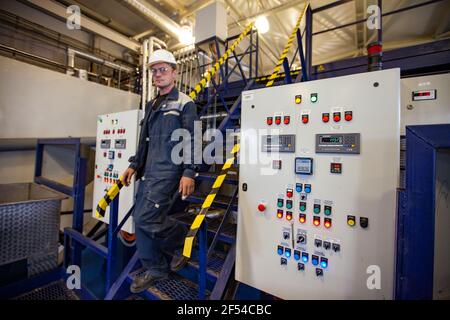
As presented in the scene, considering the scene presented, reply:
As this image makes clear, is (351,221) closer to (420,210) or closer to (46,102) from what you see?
(420,210)

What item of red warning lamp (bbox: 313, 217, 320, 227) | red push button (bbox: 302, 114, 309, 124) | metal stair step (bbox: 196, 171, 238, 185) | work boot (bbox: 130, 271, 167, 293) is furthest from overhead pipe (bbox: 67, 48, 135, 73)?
red warning lamp (bbox: 313, 217, 320, 227)

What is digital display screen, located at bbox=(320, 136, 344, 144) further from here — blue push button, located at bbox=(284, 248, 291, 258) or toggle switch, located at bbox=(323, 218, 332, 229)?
blue push button, located at bbox=(284, 248, 291, 258)

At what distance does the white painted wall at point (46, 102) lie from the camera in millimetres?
3201

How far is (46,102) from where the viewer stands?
3.57 metres

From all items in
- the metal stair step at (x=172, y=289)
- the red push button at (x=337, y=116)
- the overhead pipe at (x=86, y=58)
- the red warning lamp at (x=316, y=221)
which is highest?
the overhead pipe at (x=86, y=58)

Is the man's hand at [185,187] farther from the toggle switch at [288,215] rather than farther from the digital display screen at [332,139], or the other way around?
the digital display screen at [332,139]

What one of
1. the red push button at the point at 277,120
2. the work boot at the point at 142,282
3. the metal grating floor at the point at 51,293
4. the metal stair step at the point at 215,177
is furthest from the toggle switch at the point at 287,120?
the metal grating floor at the point at 51,293

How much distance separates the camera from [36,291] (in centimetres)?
231

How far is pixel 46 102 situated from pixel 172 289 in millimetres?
3830

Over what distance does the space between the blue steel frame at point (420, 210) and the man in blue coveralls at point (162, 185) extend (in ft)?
4.41

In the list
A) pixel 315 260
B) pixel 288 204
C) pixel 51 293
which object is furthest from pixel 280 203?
pixel 51 293

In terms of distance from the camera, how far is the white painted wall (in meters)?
3.20

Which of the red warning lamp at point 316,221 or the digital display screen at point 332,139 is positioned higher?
the digital display screen at point 332,139
